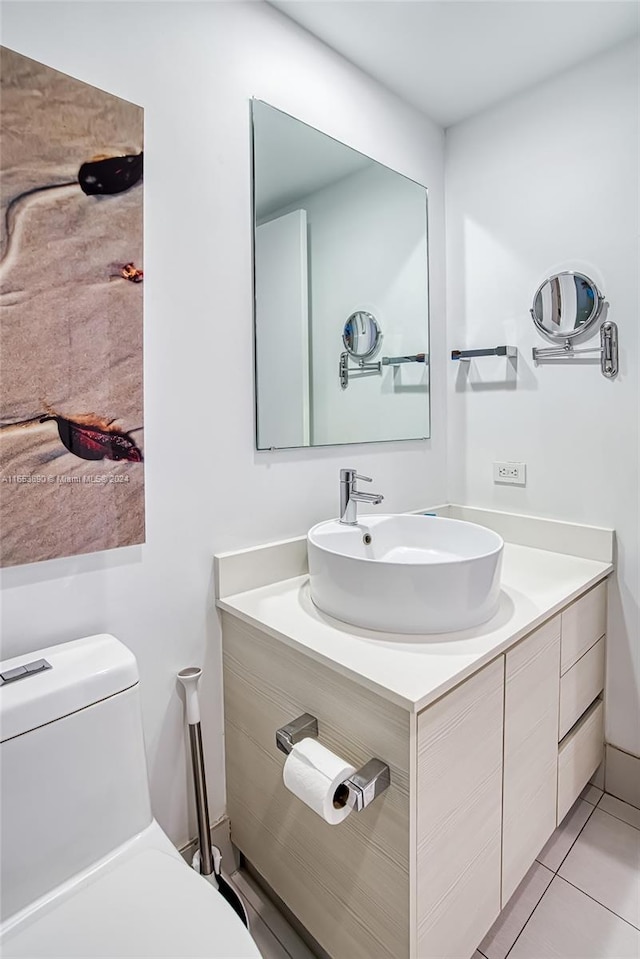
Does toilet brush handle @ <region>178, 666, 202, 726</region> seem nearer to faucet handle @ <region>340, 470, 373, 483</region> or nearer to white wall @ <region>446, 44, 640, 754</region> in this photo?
faucet handle @ <region>340, 470, 373, 483</region>

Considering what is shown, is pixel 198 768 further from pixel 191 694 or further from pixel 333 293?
pixel 333 293

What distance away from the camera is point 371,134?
1675 millimetres

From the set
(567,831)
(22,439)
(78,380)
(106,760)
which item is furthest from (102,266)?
(567,831)

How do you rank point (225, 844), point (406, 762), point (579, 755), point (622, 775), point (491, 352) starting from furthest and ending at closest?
point (491, 352)
point (622, 775)
point (579, 755)
point (225, 844)
point (406, 762)

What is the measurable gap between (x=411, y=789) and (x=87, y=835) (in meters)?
0.59

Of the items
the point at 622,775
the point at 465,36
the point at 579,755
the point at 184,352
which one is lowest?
the point at 622,775

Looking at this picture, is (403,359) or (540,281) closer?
(540,281)

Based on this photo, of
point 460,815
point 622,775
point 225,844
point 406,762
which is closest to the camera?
point 406,762

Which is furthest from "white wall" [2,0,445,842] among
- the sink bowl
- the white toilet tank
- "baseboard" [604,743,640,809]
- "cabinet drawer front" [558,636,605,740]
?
"baseboard" [604,743,640,809]

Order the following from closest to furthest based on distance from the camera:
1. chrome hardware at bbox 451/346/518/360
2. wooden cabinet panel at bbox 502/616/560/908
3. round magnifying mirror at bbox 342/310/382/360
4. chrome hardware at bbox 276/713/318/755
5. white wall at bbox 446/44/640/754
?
1. chrome hardware at bbox 276/713/318/755
2. wooden cabinet panel at bbox 502/616/560/908
3. white wall at bbox 446/44/640/754
4. round magnifying mirror at bbox 342/310/382/360
5. chrome hardware at bbox 451/346/518/360

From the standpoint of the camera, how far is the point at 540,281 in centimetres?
171

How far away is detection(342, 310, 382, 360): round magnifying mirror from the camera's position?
165 centimetres

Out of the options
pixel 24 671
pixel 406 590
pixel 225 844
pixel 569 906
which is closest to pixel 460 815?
pixel 406 590

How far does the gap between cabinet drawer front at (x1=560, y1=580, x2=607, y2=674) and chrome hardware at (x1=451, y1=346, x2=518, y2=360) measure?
80cm
